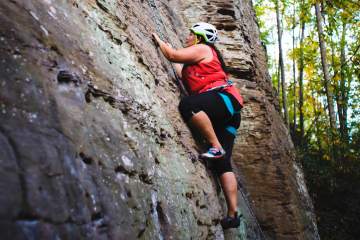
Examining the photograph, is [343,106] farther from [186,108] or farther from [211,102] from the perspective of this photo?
[186,108]

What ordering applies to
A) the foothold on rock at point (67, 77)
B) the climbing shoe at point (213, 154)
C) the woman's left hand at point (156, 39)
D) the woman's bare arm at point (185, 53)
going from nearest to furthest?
1. the foothold on rock at point (67, 77)
2. the climbing shoe at point (213, 154)
3. the woman's bare arm at point (185, 53)
4. the woman's left hand at point (156, 39)

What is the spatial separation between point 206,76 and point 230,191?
151 cm

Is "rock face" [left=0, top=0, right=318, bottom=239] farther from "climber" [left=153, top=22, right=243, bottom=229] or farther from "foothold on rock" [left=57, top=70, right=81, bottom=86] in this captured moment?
"climber" [left=153, top=22, right=243, bottom=229]

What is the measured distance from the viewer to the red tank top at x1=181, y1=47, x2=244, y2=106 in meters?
5.06

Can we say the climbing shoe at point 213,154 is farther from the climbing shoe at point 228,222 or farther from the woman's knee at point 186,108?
the climbing shoe at point 228,222

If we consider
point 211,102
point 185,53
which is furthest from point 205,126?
point 185,53

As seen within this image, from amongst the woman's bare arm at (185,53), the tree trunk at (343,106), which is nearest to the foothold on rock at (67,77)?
the woman's bare arm at (185,53)

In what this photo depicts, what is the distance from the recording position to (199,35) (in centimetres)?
537

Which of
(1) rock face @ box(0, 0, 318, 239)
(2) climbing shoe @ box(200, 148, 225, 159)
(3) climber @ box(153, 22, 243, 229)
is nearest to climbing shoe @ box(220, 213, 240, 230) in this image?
(3) climber @ box(153, 22, 243, 229)

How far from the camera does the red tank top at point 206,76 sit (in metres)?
5.06

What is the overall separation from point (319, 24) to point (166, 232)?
13.8 m

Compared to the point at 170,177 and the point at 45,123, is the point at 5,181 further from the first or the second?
the point at 170,177

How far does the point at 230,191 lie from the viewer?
4.82 metres

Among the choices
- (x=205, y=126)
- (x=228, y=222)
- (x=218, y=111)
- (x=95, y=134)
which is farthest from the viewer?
(x=218, y=111)
